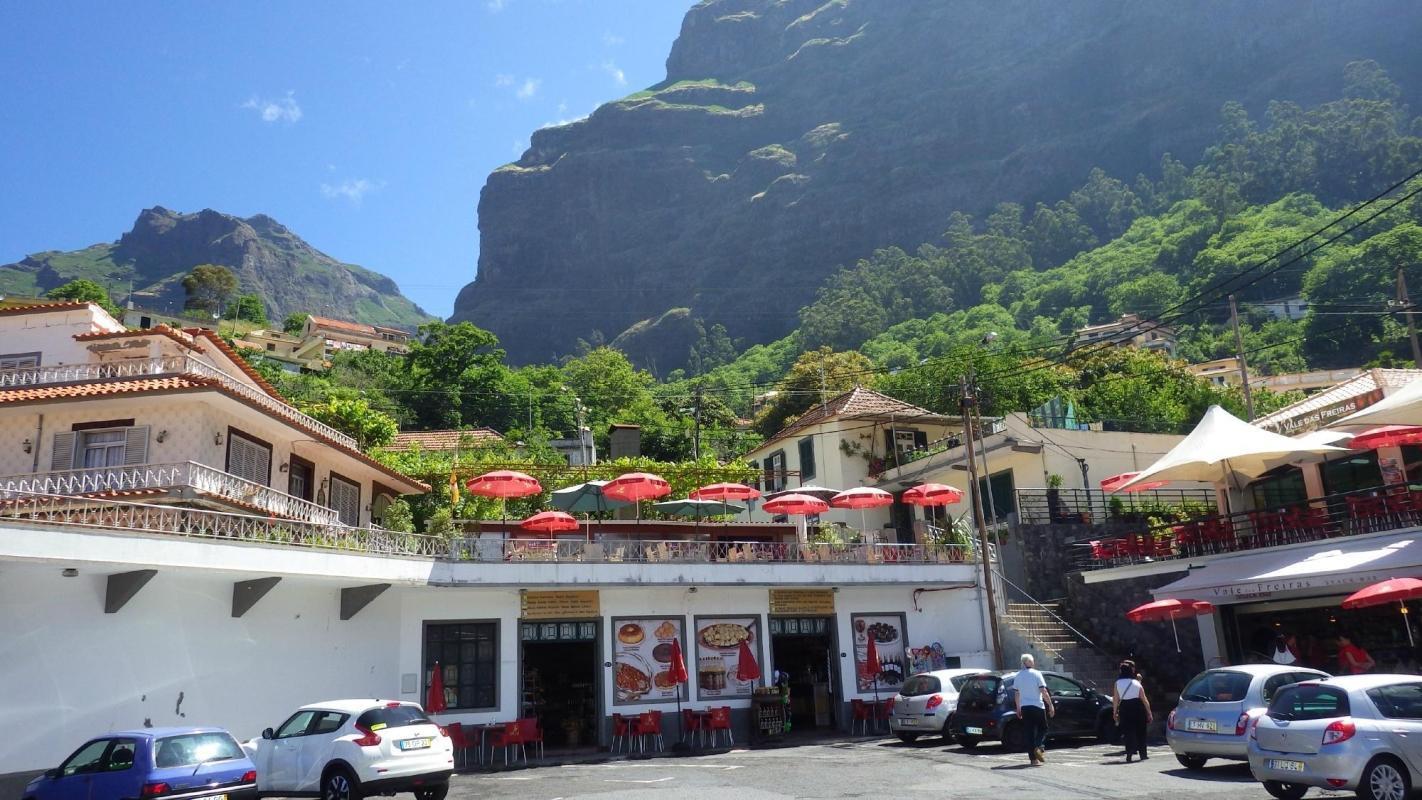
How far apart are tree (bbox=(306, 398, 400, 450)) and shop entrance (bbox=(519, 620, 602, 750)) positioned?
13592 mm

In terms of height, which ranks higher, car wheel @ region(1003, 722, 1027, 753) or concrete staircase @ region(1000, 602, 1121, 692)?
concrete staircase @ region(1000, 602, 1121, 692)

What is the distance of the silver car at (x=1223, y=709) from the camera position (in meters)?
14.4

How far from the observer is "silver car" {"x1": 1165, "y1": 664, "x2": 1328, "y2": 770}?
1438cm

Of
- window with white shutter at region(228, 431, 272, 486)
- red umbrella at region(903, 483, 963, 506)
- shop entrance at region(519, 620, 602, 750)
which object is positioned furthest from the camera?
red umbrella at region(903, 483, 963, 506)

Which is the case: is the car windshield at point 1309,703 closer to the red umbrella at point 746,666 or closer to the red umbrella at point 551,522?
the red umbrella at point 746,666

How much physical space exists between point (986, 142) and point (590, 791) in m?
179

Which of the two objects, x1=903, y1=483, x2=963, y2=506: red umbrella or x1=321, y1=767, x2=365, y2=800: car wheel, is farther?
x1=903, y1=483, x2=963, y2=506: red umbrella

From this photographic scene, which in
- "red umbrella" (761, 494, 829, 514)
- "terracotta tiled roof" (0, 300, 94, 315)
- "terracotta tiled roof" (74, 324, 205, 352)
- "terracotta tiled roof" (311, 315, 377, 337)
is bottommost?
"red umbrella" (761, 494, 829, 514)

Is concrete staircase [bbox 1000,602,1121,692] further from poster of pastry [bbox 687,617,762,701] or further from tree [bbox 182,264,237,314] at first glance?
tree [bbox 182,264,237,314]

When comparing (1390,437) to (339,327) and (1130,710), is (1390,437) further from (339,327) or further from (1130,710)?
(339,327)

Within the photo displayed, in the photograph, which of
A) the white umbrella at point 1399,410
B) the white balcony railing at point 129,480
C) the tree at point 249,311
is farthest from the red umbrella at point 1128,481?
the tree at point 249,311

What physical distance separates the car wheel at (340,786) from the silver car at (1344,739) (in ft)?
36.3

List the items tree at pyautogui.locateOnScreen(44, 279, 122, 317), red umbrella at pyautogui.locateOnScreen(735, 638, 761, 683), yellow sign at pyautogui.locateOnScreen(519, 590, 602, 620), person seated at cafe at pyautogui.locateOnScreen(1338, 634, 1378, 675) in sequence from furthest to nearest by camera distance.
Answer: tree at pyautogui.locateOnScreen(44, 279, 122, 317), red umbrella at pyautogui.locateOnScreen(735, 638, 761, 683), yellow sign at pyautogui.locateOnScreen(519, 590, 602, 620), person seated at cafe at pyautogui.locateOnScreen(1338, 634, 1378, 675)

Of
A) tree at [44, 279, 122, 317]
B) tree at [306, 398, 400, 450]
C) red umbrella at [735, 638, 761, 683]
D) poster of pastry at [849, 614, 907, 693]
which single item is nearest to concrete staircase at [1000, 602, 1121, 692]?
poster of pastry at [849, 614, 907, 693]
